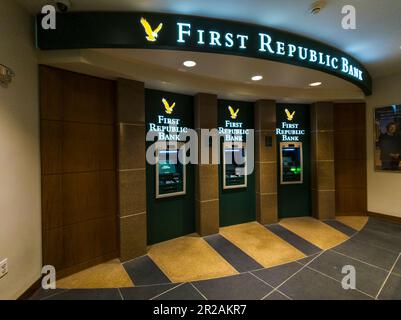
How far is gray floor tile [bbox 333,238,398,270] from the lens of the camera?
3.03 m

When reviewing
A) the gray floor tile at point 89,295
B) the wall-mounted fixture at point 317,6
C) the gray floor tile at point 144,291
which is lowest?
the gray floor tile at point 144,291

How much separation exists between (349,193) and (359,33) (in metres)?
3.74

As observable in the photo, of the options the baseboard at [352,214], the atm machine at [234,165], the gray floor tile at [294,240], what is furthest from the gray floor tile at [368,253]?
the atm machine at [234,165]

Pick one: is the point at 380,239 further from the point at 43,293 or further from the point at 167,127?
the point at 43,293

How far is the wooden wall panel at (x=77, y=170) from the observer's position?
8.87ft

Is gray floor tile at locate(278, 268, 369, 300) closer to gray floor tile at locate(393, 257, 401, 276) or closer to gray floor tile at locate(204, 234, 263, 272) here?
gray floor tile at locate(204, 234, 263, 272)

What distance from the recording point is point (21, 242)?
2316mm

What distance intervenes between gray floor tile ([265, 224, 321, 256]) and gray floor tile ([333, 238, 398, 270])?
1.26 feet

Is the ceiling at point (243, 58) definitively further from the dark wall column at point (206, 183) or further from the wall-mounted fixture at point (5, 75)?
the wall-mounted fixture at point (5, 75)

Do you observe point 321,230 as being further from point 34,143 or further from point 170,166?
point 34,143

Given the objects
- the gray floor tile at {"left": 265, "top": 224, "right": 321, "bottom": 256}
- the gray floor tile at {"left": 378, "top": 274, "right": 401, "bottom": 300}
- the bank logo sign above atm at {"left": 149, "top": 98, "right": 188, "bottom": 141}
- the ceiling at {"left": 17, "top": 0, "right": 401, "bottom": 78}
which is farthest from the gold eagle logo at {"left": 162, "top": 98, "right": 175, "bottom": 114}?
the gray floor tile at {"left": 378, "top": 274, "right": 401, "bottom": 300}

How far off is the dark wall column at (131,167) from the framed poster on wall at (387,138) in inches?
207

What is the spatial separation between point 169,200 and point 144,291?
168 cm

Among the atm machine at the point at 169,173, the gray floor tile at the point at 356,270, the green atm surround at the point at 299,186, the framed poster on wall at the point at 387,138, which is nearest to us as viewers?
the gray floor tile at the point at 356,270
